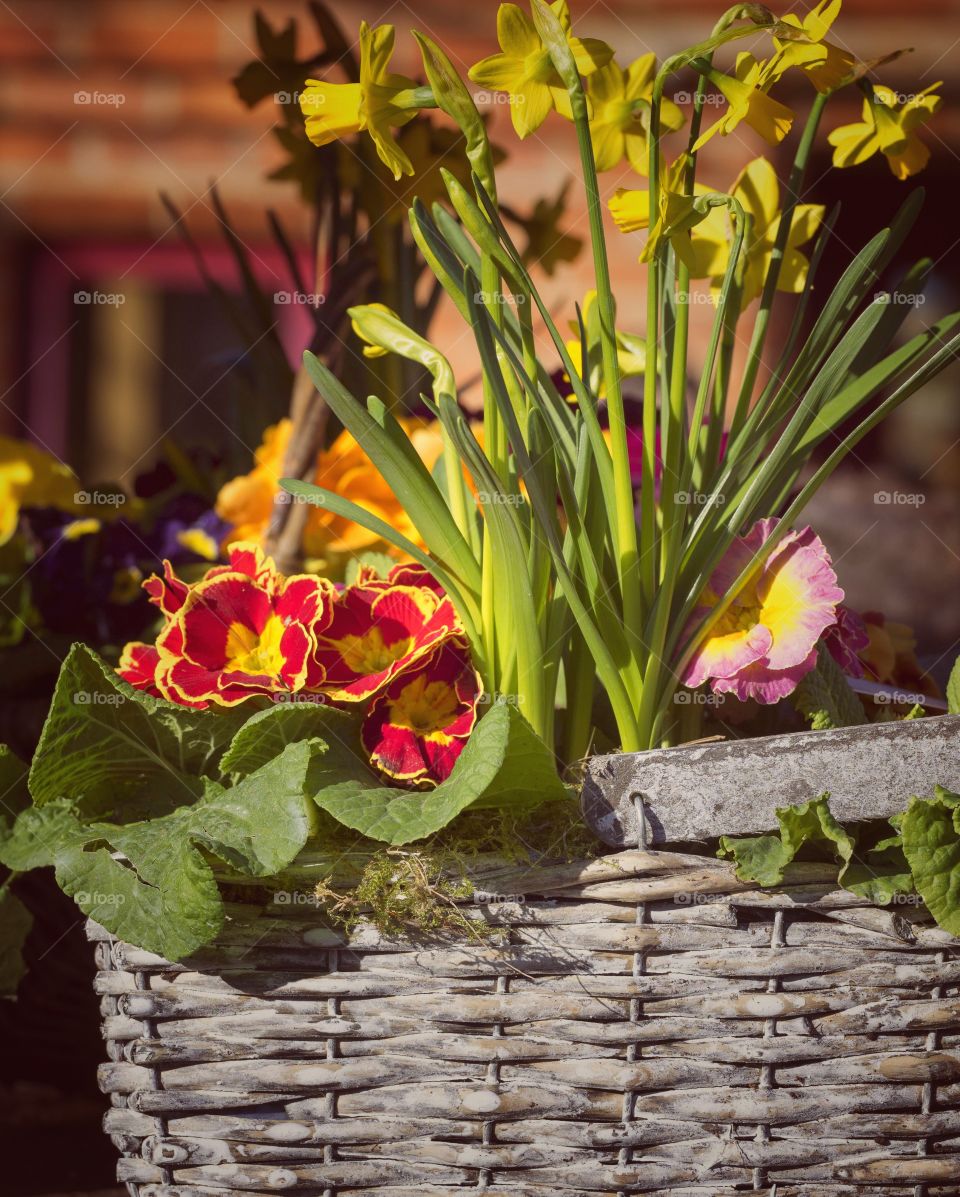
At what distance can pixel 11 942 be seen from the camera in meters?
0.78

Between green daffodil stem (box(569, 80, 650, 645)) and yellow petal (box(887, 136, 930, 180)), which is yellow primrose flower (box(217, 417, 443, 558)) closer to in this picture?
green daffodil stem (box(569, 80, 650, 645))

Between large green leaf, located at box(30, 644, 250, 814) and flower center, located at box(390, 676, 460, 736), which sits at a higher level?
flower center, located at box(390, 676, 460, 736)

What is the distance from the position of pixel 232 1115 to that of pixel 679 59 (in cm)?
61

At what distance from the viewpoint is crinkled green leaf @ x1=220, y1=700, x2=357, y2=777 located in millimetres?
636

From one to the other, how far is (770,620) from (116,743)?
0.39 metres

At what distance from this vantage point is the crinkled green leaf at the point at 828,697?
2.33 feet

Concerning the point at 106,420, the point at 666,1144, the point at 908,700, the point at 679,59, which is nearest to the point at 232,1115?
the point at 666,1144

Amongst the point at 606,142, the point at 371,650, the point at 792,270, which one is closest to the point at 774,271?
the point at 792,270

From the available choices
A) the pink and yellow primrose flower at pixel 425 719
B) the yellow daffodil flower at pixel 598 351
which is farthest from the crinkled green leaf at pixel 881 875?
the yellow daffodil flower at pixel 598 351

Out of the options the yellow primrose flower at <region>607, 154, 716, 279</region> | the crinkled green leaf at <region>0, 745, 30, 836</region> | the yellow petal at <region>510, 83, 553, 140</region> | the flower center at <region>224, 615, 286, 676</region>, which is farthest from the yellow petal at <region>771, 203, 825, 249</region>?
the crinkled green leaf at <region>0, 745, 30, 836</region>

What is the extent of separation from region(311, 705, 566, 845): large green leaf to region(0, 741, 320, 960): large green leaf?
0.08 ft

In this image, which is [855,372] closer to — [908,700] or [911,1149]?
[908,700]

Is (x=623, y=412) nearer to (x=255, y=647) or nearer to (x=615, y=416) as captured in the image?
(x=615, y=416)

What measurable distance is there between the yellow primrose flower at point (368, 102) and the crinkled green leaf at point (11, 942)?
0.52 metres
